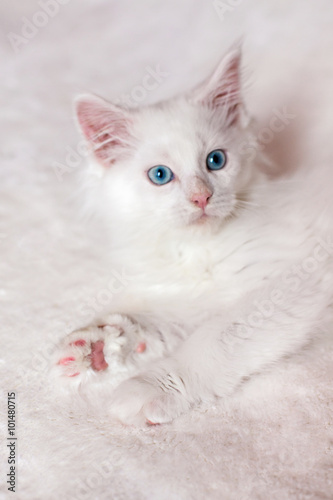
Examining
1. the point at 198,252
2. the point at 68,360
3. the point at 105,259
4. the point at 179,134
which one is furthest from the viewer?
the point at 105,259

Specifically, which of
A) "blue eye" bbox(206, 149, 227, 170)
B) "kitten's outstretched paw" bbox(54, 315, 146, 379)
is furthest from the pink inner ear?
"kitten's outstretched paw" bbox(54, 315, 146, 379)

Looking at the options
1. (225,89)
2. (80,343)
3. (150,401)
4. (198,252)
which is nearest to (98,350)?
(80,343)

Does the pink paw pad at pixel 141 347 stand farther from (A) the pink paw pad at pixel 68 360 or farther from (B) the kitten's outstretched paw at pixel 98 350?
(A) the pink paw pad at pixel 68 360

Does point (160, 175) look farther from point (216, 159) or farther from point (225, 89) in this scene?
point (225, 89)

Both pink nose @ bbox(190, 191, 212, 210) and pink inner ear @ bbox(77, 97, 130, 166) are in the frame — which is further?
pink inner ear @ bbox(77, 97, 130, 166)

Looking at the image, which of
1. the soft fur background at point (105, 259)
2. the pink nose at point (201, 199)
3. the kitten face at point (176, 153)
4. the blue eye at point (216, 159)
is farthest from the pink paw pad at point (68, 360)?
the blue eye at point (216, 159)

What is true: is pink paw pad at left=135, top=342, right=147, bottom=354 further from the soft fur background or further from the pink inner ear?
the pink inner ear
